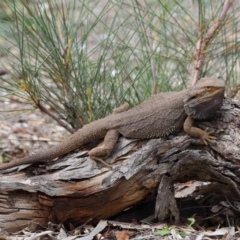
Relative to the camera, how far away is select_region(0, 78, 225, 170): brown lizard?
3.40 meters

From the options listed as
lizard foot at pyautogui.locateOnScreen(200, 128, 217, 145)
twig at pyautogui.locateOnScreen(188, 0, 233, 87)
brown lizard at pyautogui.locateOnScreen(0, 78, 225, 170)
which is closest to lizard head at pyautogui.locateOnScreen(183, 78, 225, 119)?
brown lizard at pyautogui.locateOnScreen(0, 78, 225, 170)

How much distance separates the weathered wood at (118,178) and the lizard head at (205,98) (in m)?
0.10

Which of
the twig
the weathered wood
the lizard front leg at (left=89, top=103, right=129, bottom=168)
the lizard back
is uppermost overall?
the twig

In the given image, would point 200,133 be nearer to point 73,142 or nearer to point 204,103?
point 204,103

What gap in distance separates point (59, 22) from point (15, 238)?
1.83 m

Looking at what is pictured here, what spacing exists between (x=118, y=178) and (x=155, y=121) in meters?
0.48

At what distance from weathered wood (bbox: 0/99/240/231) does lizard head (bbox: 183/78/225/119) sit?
0.32 feet

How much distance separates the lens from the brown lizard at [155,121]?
11.2 ft

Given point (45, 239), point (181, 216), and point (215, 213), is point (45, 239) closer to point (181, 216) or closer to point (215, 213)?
point (181, 216)

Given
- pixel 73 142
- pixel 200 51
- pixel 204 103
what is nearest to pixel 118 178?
pixel 73 142

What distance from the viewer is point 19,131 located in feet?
19.6

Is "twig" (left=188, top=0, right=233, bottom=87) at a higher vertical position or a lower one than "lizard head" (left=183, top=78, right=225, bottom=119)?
higher

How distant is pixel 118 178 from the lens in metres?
3.30

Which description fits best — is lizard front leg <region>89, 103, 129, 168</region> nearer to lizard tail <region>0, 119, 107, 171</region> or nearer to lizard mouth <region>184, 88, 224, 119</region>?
lizard tail <region>0, 119, 107, 171</region>
